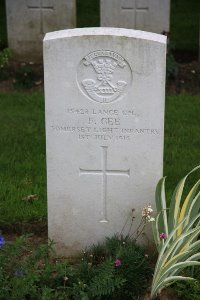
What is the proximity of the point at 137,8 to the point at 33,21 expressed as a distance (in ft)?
4.90

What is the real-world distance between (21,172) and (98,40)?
6.77 ft

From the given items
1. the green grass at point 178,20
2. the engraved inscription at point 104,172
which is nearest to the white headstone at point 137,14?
the green grass at point 178,20

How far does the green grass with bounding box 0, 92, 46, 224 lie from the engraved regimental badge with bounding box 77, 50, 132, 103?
128 cm

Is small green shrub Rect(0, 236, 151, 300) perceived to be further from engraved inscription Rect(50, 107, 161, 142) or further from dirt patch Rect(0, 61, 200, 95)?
dirt patch Rect(0, 61, 200, 95)

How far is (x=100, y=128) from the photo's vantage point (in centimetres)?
432

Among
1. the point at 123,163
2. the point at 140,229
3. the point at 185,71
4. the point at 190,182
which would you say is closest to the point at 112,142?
the point at 123,163

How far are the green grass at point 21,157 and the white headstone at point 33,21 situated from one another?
1445 mm

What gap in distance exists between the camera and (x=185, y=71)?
8953 mm

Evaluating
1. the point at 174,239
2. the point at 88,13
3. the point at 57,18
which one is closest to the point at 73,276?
the point at 174,239

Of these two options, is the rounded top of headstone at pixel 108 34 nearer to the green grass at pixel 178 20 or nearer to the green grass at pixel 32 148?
the green grass at pixel 32 148

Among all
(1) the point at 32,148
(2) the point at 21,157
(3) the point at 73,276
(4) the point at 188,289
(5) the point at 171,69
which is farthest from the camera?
(5) the point at 171,69

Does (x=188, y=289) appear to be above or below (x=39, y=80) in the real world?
below

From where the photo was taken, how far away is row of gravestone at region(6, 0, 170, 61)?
9242 millimetres

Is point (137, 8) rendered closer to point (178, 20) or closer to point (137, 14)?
point (137, 14)
